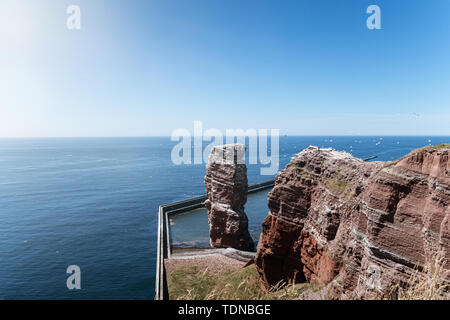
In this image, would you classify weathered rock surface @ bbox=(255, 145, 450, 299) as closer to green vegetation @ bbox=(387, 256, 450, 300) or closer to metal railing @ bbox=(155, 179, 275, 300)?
green vegetation @ bbox=(387, 256, 450, 300)

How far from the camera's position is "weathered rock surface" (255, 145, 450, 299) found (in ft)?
31.4

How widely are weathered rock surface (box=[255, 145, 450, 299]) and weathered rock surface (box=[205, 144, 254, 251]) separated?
16739 mm

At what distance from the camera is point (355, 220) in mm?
13094

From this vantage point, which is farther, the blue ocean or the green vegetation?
the blue ocean

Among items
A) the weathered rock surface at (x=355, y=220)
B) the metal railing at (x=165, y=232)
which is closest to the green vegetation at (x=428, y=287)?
the weathered rock surface at (x=355, y=220)

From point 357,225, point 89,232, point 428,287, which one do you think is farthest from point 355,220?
point 89,232

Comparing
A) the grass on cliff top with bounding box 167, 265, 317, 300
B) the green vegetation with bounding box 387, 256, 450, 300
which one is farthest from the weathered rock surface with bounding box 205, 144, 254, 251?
the green vegetation with bounding box 387, 256, 450, 300

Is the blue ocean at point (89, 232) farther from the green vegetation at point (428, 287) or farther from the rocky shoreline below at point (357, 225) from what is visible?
the green vegetation at point (428, 287)

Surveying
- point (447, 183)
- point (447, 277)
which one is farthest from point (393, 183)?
point (447, 277)

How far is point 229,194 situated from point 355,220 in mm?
23862

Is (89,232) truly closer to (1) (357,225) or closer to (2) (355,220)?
(2) (355,220)

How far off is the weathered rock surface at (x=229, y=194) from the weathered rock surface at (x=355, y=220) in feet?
54.9

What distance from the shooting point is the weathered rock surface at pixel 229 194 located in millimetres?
35969
